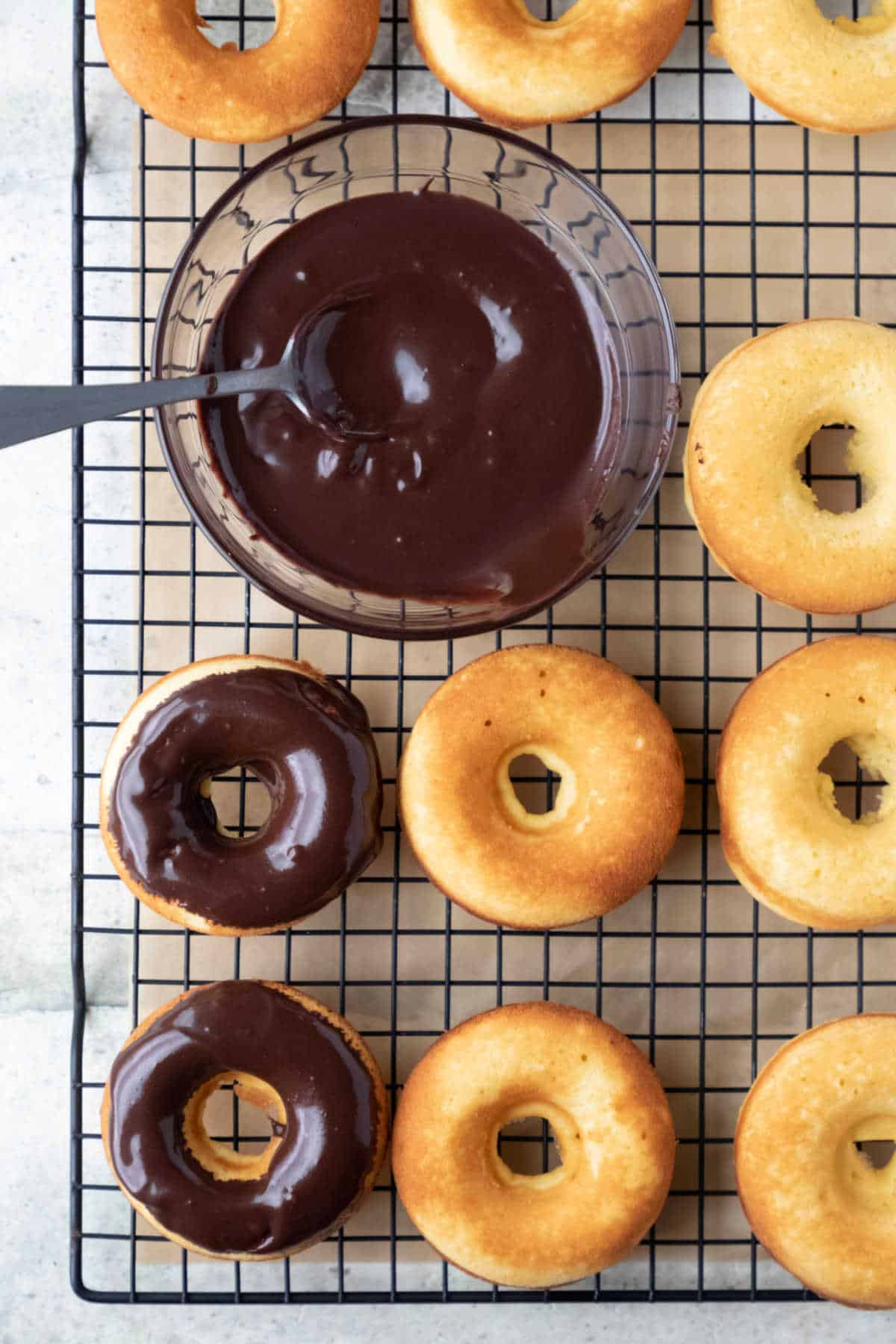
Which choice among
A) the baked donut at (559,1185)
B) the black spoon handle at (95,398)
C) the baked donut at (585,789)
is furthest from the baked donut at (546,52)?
the baked donut at (559,1185)

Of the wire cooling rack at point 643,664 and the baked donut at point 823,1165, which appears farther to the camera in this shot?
the wire cooling rack at point 643,664

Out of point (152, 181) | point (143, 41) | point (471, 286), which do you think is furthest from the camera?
point (152, 181)

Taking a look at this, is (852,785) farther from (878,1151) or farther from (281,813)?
(281,813)

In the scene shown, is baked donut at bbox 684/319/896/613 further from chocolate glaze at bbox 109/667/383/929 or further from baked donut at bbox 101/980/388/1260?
baked donut at bbox 101/980/388/1260

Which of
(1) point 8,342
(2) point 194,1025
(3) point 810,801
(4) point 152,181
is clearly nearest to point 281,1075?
(2) point 194,1025

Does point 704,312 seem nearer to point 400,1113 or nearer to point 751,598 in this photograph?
point 751,598

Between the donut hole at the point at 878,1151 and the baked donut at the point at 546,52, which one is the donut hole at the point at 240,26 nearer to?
the baked donut at the point at 546,52

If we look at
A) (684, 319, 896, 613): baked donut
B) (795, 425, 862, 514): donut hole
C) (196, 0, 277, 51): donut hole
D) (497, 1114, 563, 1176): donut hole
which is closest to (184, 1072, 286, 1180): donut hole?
(497, 1114, 563, 1176): donut hole
